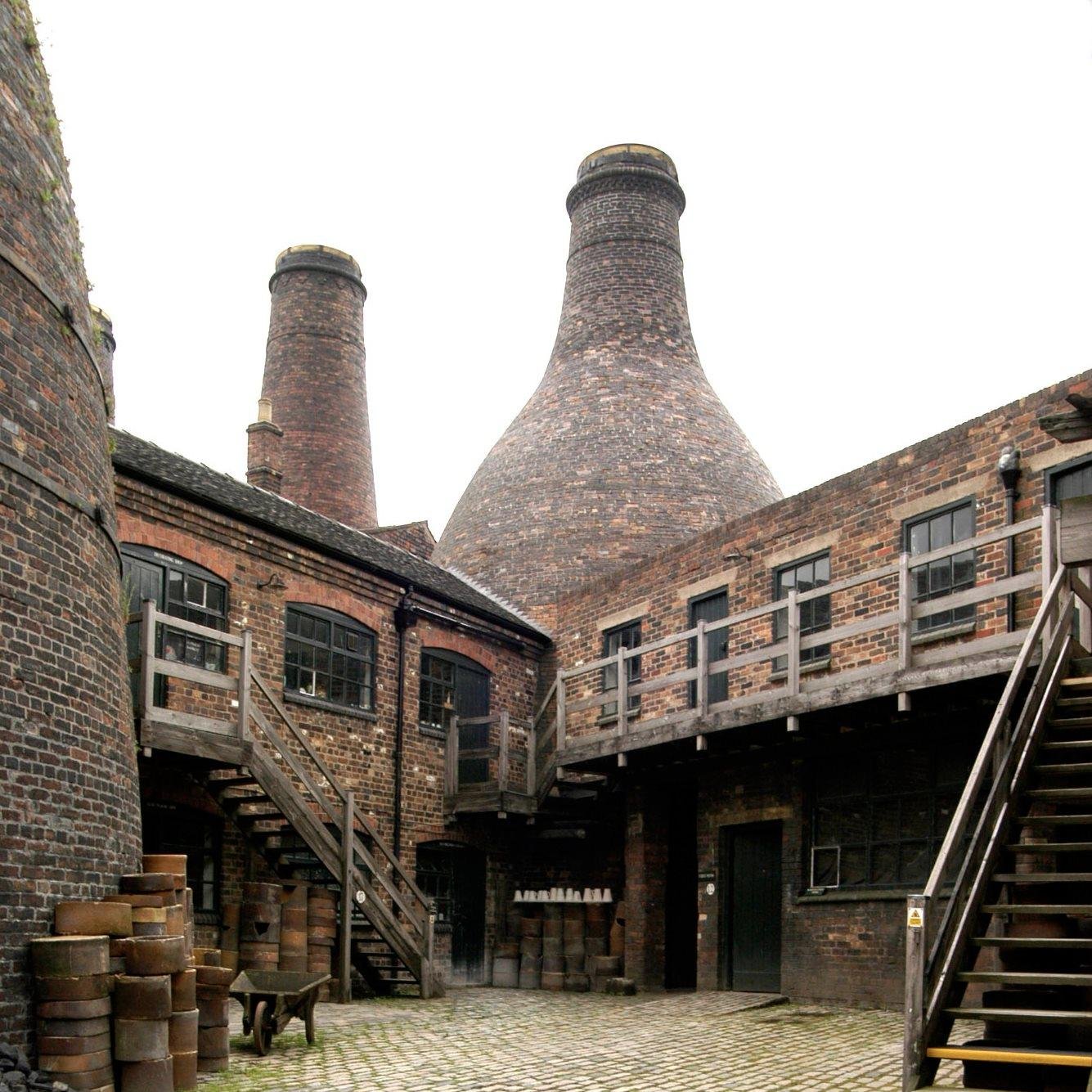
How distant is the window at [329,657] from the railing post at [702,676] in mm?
4872

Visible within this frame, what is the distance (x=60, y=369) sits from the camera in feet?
34.1

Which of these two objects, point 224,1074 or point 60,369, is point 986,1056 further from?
point 60,369

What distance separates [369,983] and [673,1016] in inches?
159

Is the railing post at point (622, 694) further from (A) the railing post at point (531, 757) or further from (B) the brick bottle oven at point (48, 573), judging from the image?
→ (B) the brick bottle oven at point (48, 573)

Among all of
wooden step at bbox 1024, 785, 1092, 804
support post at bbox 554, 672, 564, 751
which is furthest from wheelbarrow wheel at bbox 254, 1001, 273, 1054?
support post at bbox 554, 672, 564, 751

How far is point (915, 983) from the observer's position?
25.4 feet

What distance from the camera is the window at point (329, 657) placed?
17.1m

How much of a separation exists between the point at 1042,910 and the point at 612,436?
55.8 feet

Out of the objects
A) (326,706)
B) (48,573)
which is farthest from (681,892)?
(48,573)

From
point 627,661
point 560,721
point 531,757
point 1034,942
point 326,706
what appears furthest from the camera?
point 531,757

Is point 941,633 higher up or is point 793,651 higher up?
point 941,633

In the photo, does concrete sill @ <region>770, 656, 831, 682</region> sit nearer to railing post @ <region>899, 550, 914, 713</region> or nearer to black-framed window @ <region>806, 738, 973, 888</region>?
black-framed window @ <region>806, 738, 973, 888</region>

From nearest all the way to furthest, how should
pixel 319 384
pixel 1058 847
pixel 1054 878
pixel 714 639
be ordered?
1. pixel 1054 878
2. pixel 1058 847
3. pixel 714 639
4. pixel 319 384

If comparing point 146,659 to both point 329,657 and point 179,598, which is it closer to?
point 179,598
